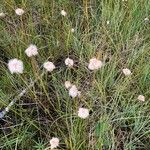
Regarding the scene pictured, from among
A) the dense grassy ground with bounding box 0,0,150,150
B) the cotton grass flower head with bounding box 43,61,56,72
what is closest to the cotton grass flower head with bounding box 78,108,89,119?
the dense grassy ground with bounding box 0,0,150,150

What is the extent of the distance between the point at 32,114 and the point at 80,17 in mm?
582

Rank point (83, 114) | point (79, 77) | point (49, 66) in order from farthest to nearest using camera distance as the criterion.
Answer: point (79, 77) < point (49, 66) < point (83, 114)

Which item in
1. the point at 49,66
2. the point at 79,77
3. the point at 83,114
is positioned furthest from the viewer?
the point at 79,77

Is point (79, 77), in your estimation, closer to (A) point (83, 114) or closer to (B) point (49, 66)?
(B) point (49, 66)

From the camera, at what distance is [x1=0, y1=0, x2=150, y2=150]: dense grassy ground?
1.28 metres

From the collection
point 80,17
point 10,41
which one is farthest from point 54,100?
point 80,17

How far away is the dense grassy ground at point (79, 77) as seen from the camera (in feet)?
4.19

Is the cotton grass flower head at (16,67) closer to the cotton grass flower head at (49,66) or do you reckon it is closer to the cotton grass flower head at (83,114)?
the cotton grass flower head at (49,66)

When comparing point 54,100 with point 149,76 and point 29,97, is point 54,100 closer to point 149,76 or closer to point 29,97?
point 29,97

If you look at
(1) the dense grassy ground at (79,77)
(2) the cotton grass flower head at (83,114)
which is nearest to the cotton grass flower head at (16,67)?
(1) the dense grassy ground at (79,77)

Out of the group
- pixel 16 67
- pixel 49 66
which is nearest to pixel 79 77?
pixel 49 66

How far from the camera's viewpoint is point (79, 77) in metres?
1.46

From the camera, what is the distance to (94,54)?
1.51m

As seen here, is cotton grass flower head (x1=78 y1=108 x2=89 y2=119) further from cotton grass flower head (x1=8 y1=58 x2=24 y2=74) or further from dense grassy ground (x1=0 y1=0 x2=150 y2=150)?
cotton grass flower head (x1=8 y1=58 x2=24 y2=74)
